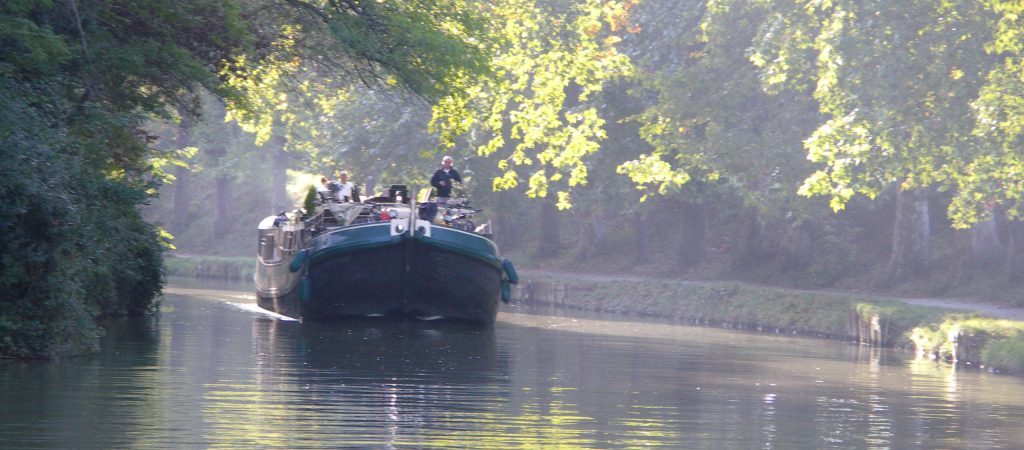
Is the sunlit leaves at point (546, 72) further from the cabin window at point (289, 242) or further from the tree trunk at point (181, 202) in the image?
the tree trunk at point (181, 202)

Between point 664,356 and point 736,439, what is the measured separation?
1044 centimetres

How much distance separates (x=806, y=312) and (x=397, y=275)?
1168cm

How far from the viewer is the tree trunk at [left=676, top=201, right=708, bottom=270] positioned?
4678 cm

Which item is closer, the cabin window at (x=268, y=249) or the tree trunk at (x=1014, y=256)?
the cabin window at (x=268, y=249)

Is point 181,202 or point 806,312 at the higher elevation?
point 181,202

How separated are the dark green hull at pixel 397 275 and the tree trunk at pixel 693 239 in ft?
61.7

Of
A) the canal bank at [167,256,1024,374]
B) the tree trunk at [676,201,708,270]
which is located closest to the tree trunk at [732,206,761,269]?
the tree trunk at [676,201,708,270]

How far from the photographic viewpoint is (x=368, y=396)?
1498 cm

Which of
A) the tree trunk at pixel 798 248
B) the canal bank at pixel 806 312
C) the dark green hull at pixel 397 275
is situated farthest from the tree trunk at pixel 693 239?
the dark green hull at pixel 397 275

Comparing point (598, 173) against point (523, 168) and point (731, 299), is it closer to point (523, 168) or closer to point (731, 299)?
point (523, 168)

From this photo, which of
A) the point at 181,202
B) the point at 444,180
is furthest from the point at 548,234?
the point at 181,202

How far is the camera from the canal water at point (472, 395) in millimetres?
12117

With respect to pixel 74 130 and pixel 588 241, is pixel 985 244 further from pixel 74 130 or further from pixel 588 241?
pixel 74 130

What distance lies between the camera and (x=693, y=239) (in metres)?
47.1
